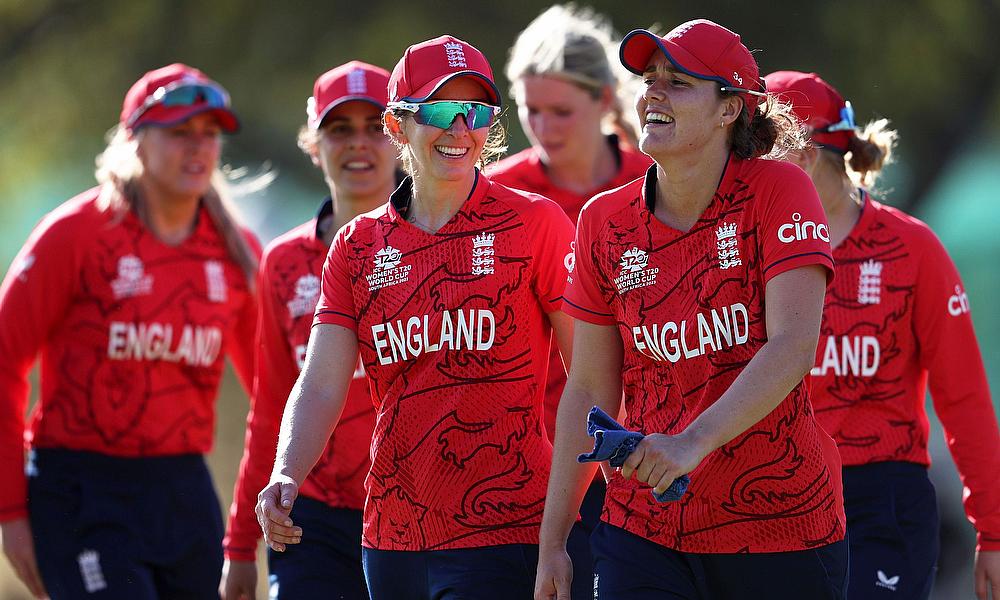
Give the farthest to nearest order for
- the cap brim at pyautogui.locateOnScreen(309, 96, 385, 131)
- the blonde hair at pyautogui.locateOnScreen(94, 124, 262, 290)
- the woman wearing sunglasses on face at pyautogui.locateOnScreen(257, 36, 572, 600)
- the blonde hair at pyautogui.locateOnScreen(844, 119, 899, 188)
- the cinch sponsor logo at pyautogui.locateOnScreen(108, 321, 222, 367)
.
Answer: the blonde hair at pyautogui.locateOnScreen(94, 124, 262, 290) < the cinch sponsor logo at pyautogui.locateOnScreen(108, 321, 222, 367) < the blonde hair at pyautogui.locateOnScreen(844, 119, 899, 188) < the cap brim at pyautogui.locateOnScreen(309, 96, 385, 131) < the woman wearing sunglasses on face at pyautogui.locateOnScreen(257, 36, 572, 600)

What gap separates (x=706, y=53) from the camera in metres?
3.37

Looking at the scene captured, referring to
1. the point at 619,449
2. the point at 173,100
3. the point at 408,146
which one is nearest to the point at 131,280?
the point at 173,100

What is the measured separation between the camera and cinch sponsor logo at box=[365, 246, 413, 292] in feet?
12.3

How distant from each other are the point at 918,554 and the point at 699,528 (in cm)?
154

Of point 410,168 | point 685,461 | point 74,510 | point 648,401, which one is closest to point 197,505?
point 74,510

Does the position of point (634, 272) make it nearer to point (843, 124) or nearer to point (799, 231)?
point (799, 231)

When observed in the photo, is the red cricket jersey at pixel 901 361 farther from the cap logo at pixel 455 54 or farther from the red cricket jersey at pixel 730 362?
the cap logo at pixel 455 54

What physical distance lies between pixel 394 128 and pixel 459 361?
725 mm

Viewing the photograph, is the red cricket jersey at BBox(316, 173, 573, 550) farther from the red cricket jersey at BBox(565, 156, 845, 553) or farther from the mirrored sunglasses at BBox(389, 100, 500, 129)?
the red cricket jersey at BBox(565, 156, 845, 553)

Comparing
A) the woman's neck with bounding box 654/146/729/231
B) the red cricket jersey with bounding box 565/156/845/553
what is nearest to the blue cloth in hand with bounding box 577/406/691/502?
the red cricket jersey with bounding box 565/156/845/553

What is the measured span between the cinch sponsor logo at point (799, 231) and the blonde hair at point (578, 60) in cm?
224

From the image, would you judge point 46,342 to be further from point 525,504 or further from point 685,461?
point 685,461

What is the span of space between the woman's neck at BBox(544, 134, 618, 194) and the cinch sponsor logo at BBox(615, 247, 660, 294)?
72.0 inches

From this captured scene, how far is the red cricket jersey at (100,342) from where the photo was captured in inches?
206
